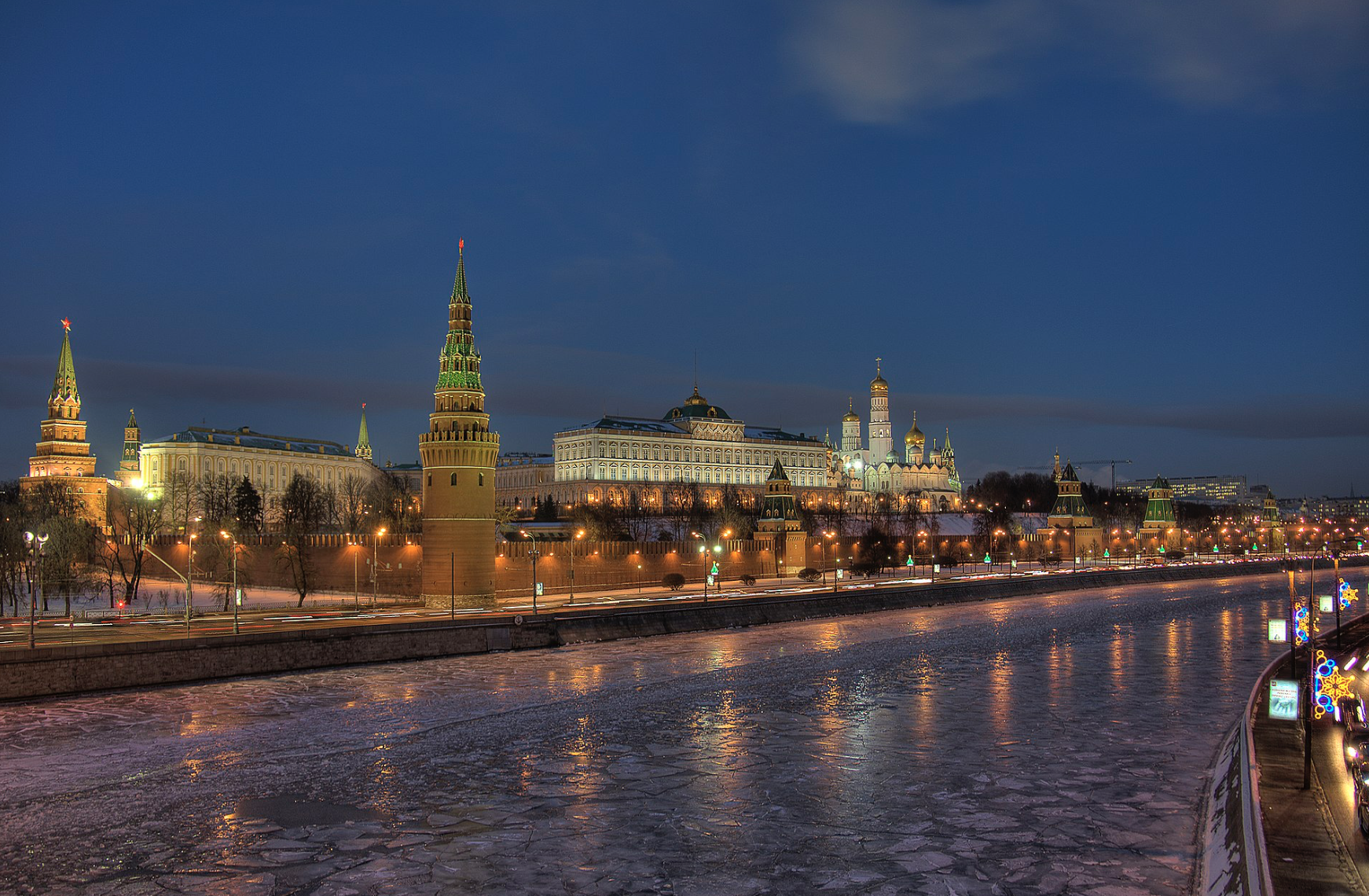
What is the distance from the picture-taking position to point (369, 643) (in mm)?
33031

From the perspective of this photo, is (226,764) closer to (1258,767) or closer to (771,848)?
(771,848)

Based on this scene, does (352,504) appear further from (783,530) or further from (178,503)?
(783,530)

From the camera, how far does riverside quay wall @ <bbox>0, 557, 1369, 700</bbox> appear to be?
26781mm

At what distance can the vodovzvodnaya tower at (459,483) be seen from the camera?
48562 mm

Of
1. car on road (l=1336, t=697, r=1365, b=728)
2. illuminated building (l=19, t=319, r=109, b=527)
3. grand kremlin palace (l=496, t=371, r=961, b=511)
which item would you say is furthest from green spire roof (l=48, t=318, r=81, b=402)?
car on road (l=1336, t=697, r=1365, b=728)

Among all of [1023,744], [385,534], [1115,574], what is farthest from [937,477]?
[1023,744]

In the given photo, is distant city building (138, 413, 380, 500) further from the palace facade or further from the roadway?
the roadway

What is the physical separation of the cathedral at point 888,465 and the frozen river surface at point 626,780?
447ft

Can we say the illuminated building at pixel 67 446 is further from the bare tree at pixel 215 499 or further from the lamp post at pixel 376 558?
the lamp post at pixel 376 558

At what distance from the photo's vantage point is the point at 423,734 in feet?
73.7

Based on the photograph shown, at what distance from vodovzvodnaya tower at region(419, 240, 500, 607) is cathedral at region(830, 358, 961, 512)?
391 ft

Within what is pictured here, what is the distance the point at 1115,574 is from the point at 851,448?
120790 mm

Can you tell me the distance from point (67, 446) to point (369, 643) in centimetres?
7819

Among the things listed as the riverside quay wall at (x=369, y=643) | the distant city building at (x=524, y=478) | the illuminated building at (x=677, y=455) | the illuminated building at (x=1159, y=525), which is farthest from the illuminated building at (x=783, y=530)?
the distant city building at (x=524, y=478)
